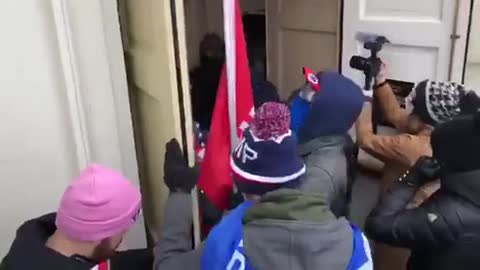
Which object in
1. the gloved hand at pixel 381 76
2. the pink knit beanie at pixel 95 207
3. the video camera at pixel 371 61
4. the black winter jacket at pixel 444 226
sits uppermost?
the video camera at pixel 371 61

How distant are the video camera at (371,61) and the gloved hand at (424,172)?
2.09 feet

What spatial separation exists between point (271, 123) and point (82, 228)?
1.58 ft

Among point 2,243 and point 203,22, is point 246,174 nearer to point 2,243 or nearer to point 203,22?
point 2,243

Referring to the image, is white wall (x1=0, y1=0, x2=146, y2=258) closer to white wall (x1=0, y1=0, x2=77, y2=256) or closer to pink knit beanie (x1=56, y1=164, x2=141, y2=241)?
white wall (x1=0, y1=0, x2=77, y2=256)

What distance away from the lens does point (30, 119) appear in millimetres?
1520

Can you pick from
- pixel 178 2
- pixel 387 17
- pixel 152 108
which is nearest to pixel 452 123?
pixel 178 2

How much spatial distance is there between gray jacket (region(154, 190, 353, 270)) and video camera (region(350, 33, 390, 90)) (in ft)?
3.90

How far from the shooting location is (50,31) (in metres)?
1.47

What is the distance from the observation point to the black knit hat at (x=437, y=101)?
148 centimetres

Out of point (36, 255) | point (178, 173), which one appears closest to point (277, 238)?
point (178, 173)

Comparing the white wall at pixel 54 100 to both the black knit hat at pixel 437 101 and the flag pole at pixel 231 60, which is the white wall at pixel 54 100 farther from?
the black knit hat at pixel 437 101

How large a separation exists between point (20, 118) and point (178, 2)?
2.03 feet

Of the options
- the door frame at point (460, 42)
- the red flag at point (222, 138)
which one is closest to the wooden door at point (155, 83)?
the red flag at point (222, 138)

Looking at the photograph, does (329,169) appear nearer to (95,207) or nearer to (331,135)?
(331,135)
